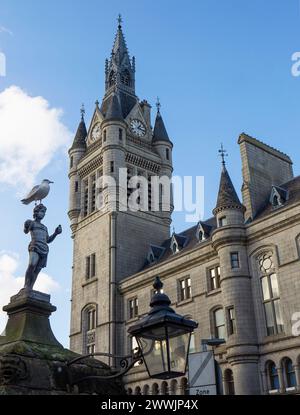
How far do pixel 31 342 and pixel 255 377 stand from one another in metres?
28.4

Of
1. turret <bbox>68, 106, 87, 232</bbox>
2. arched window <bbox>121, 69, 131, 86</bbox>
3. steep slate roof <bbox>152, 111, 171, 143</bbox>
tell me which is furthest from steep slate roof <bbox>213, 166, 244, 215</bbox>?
arched window <bbox>121, 69, 131, 86</bbox>

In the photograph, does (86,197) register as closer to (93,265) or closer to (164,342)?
(93,265)

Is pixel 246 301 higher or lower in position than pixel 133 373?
higher

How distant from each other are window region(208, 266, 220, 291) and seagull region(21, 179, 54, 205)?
103 feet

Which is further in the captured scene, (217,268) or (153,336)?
(217,268)

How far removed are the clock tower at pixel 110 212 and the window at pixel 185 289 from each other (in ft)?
24.6

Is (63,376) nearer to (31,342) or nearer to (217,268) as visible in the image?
(31,342)

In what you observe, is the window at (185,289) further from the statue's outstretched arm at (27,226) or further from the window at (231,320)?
the statue's outstretched arm at (27,226)

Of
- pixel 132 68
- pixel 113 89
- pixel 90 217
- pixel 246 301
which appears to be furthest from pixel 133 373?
pixel 132 68

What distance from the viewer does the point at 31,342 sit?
751 centimetres

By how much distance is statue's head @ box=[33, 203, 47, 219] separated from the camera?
8.72m

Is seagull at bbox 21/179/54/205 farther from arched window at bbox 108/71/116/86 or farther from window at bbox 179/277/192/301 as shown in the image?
arched window at bbox 108/71/116/86

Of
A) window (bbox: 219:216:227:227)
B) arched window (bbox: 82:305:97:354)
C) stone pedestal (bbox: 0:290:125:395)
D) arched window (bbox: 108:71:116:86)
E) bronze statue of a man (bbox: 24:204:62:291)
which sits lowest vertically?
stone pedestal (bbox: 0:290:125:395)

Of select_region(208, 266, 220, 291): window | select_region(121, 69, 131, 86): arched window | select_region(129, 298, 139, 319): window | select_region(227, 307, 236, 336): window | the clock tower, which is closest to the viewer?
select_region(227, 307, 236, 336): window
